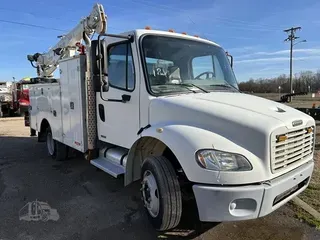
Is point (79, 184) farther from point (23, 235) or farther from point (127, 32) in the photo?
point (127, 32)

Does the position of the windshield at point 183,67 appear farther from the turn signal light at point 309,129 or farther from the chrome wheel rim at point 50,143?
the chrome wheel rim at point 50,143

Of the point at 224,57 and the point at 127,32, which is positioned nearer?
the point at 127,32

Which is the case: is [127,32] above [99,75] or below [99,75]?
above

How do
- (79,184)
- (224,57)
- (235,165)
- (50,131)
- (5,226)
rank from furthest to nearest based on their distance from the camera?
(50,131) → (79,184) → (224,57) → (5,226) → (235,165)

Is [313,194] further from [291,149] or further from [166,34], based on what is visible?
[166,34]

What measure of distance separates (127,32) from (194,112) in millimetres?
1633

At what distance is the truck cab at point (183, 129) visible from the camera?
275 centimetres

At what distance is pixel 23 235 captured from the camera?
3.44 metres

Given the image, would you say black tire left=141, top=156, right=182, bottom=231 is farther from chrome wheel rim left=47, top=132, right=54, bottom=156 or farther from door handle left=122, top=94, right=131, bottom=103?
chrome wheel rim left=47, top=132, right=54, bottom=156

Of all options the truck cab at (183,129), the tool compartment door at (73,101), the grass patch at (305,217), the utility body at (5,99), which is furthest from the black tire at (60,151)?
the utility body at (5,99)

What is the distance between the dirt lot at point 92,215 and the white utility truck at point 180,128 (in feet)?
1.63

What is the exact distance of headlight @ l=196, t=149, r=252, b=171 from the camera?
8.86 feet

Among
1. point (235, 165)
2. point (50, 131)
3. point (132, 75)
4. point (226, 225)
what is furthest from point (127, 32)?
point (50, 131)

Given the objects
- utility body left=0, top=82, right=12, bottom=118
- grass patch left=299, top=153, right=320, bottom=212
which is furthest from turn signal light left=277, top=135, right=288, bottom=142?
utility body left=0, top=82, right=12, bottom=118
